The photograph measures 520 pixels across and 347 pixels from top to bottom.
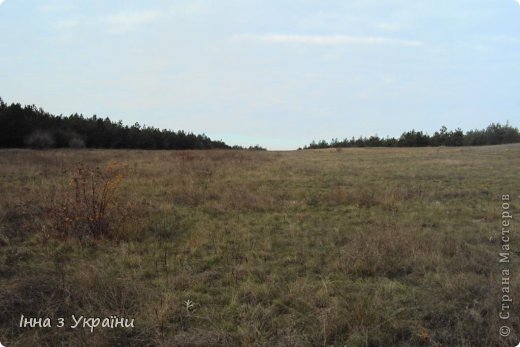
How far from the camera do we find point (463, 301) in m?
4.59

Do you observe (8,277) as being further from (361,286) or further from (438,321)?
(438,321)

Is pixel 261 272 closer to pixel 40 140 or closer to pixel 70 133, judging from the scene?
pixel 40 140

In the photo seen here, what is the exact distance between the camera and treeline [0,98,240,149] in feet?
172

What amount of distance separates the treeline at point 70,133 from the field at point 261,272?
48.8 m

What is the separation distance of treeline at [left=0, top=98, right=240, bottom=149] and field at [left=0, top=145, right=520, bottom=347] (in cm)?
4879

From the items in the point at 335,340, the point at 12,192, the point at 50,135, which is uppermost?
the point at 50,135

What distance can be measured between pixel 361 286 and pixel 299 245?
1.97 meters

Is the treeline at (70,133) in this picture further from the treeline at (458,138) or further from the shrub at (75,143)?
the treeline at (458,138)

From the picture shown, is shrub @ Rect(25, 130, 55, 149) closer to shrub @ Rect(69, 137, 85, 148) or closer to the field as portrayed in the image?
shrub @ Rect(69, 137, 85, 148)

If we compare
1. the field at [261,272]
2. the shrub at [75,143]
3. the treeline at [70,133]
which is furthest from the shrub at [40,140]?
the field at [261,272]

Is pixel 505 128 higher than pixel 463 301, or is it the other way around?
pixel 505 128

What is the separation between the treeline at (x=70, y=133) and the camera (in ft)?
172

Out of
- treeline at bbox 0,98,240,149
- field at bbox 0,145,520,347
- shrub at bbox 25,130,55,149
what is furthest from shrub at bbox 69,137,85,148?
field at bbox 0,145,520,347

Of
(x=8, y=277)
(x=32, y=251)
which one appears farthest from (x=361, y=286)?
(x=32, y=251)
